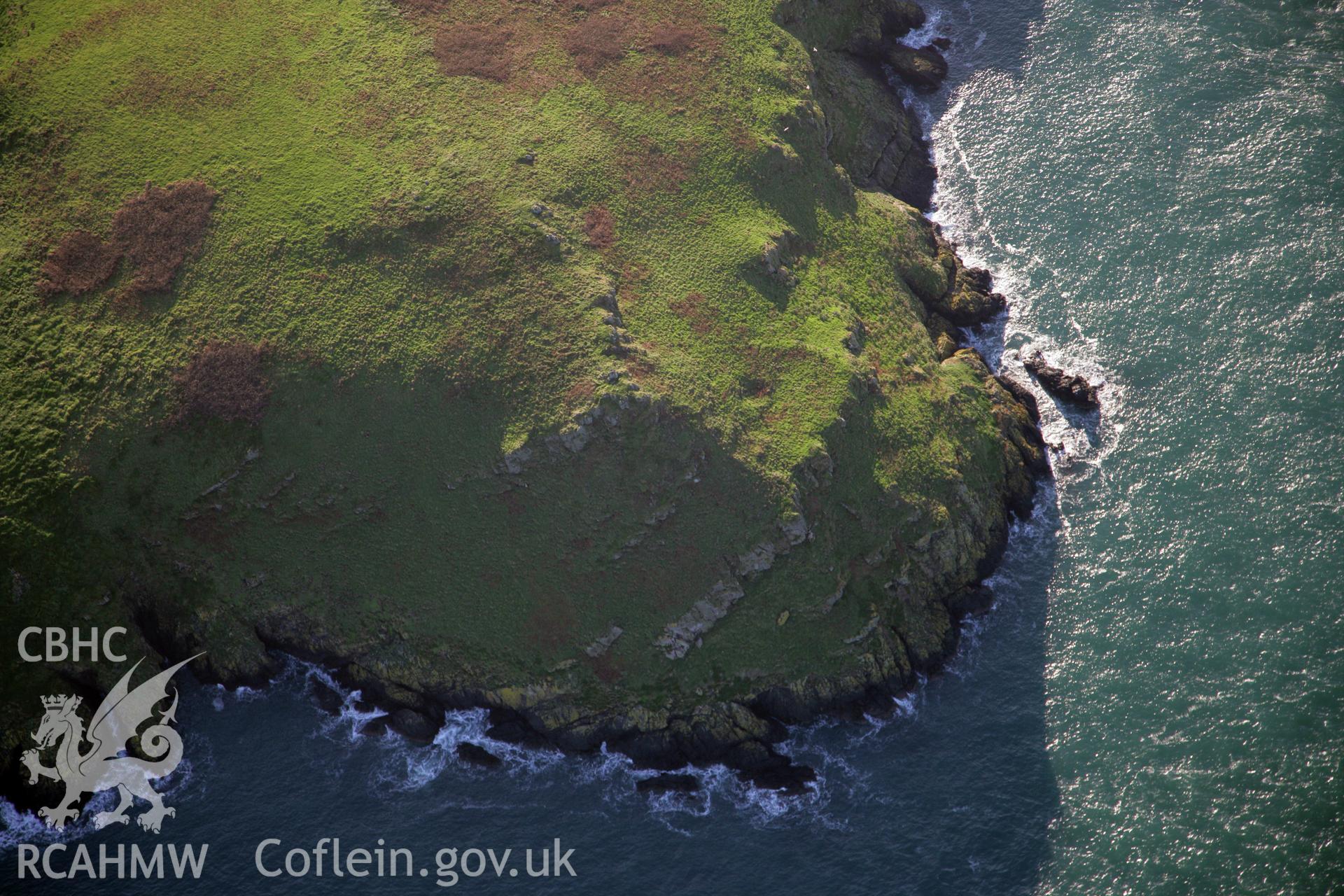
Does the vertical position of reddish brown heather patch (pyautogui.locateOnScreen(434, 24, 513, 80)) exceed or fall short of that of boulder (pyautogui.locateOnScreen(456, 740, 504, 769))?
it exceeds it

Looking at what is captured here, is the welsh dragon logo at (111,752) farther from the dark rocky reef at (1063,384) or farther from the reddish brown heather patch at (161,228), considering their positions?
the dark rocky reef at (1063,384)

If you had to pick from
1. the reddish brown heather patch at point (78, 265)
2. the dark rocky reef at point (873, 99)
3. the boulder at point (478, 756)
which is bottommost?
the boulder at point (478, 756)

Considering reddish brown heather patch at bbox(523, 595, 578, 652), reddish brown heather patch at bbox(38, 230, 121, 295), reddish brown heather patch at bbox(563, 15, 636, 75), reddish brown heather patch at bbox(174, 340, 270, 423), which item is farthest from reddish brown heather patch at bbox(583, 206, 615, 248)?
reddish brown heather patch at bbox(38, 230, 121, 295)

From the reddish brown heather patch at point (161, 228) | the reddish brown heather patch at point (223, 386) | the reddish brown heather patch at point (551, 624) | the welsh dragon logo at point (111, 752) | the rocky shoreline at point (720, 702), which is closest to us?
the welsh dragon logo at point (111, 752)

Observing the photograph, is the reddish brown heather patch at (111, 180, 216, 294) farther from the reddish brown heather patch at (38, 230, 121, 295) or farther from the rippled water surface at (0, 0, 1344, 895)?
the rippled water surface at (0, 0, 1344, 895)

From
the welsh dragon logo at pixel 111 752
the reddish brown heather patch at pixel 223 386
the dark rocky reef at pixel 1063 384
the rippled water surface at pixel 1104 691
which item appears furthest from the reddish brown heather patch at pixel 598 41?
the welsh dragon logo at pixel 111 752

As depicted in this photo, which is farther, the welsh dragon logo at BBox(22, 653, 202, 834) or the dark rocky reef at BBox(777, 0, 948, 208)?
the dark rocky reef at BBox(777, 0, 948, 208)
